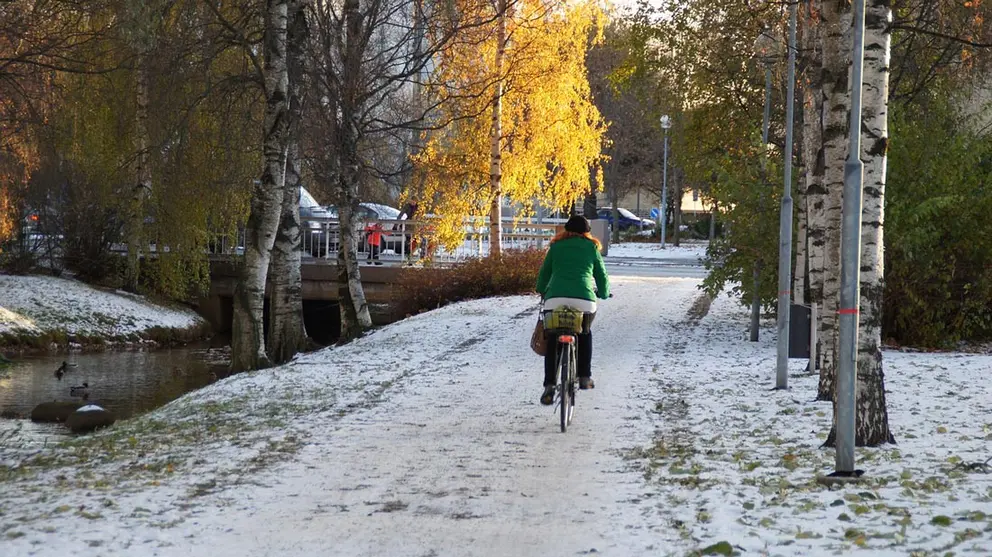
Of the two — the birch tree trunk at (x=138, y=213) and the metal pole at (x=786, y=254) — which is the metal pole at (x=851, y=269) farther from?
the birch tree trunk at (x=138, y=213)

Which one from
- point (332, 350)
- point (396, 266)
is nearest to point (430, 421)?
point (332, 350)

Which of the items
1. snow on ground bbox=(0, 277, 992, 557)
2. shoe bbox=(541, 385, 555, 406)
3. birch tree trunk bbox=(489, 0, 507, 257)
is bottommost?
snow on ground bbox=(0, 277, 992, 557)

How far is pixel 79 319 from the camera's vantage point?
97.2ft

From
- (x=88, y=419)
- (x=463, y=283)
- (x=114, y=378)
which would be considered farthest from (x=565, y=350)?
(x=463, y=283)

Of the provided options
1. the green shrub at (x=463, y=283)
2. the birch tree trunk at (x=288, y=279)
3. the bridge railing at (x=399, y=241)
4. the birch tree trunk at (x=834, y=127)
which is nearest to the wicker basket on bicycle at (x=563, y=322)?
the birch tree trunk at (x=834, y=127)

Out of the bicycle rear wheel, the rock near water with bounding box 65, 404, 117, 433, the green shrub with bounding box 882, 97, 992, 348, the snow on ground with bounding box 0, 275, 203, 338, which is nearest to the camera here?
the bicycle rear wheel

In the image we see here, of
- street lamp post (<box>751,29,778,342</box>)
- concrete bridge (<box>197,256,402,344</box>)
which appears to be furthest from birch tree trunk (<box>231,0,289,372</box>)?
concrete bridge (<box>197,256,402,344</box>)

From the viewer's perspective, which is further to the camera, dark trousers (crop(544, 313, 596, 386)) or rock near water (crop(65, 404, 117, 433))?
rock near water (crop(65, 404, 117, 433))

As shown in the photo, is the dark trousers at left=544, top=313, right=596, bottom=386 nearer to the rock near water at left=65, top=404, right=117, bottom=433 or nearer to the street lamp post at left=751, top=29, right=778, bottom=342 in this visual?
the rock near water at left=65, top=404, right=117, bottom=433

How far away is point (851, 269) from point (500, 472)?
2.76m

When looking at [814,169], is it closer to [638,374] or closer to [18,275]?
[638,374]

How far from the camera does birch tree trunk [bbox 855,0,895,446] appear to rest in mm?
9258

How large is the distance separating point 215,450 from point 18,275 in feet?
79.9

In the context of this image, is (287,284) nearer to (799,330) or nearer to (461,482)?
(799,330)
